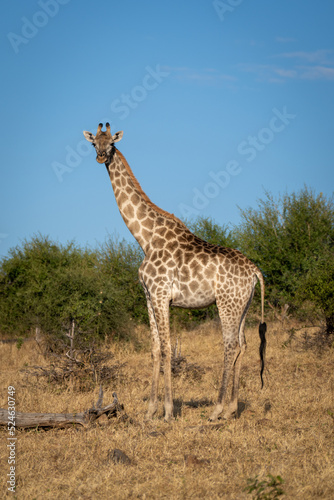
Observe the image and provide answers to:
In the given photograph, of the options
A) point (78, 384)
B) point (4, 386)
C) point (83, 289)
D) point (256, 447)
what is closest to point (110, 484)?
point (256, 447)

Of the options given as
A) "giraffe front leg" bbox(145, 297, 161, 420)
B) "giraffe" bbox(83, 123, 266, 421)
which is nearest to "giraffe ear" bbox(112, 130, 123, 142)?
"giraffe" bbox(83, 123, 266, 421)

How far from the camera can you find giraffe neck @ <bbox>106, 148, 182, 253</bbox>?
9.16m

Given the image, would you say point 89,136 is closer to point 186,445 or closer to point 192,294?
point 192,294

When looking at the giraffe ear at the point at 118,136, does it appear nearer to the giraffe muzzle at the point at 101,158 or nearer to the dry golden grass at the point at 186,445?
→ the giraffe muzzle at the point at 101,158

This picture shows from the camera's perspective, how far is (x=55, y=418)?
7.83 metres

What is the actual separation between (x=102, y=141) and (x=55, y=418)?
14.8 ft

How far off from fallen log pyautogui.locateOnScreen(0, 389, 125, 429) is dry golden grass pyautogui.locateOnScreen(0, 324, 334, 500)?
129 mm

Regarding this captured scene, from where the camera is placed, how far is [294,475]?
600 centimetres

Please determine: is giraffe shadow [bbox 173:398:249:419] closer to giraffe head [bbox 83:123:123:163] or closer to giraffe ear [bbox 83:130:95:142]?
giraffe head [bbox 83:123:123:163]

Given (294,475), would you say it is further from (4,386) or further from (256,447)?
(4,386)

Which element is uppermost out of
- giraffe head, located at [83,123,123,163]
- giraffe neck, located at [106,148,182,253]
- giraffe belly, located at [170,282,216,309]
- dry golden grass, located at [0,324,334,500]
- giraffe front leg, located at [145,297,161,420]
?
giraffe head, located at [83,123,123,163]

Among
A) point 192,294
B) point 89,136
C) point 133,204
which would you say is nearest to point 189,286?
point 192,294

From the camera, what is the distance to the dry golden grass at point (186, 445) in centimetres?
580

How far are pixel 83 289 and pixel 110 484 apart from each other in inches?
477
